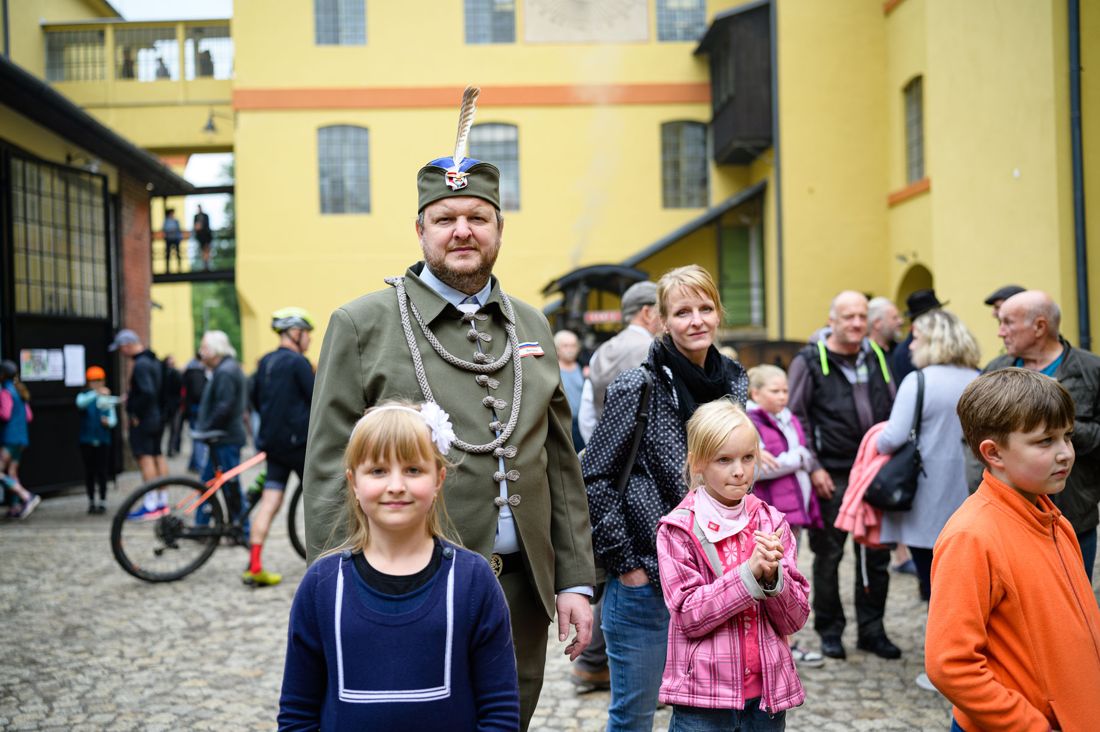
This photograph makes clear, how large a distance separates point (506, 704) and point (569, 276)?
15906 mm

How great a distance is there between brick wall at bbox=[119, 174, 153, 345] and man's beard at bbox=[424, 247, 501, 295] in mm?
15465

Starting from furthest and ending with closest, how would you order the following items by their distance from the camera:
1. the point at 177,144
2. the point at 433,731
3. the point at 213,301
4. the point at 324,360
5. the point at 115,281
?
the point at 213,301 < the point at 177,144 < the point at 115,281 < the point at 324,360 < the point at 433,731

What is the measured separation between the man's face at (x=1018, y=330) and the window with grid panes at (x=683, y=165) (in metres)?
17.7

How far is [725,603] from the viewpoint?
8.79ft

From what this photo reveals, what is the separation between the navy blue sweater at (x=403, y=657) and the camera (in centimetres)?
208

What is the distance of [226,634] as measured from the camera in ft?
19.9

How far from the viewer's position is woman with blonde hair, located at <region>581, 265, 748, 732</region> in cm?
323

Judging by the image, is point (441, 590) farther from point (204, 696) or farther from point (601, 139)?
point (601, 139)

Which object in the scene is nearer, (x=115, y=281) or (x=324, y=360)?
(x=324, y=360)

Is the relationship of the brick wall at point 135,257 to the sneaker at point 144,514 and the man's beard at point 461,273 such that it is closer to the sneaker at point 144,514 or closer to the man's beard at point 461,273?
the sneaker at point 144,514

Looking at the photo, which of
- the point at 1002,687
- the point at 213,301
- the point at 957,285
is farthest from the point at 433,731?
the point at 213,301

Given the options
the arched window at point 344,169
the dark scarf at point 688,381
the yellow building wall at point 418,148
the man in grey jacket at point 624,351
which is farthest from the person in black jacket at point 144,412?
the arched window at point 344,169

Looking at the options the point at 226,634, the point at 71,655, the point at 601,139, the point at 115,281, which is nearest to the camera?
the point at 71,655

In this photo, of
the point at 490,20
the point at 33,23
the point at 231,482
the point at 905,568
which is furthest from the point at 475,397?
the point at 33,23
